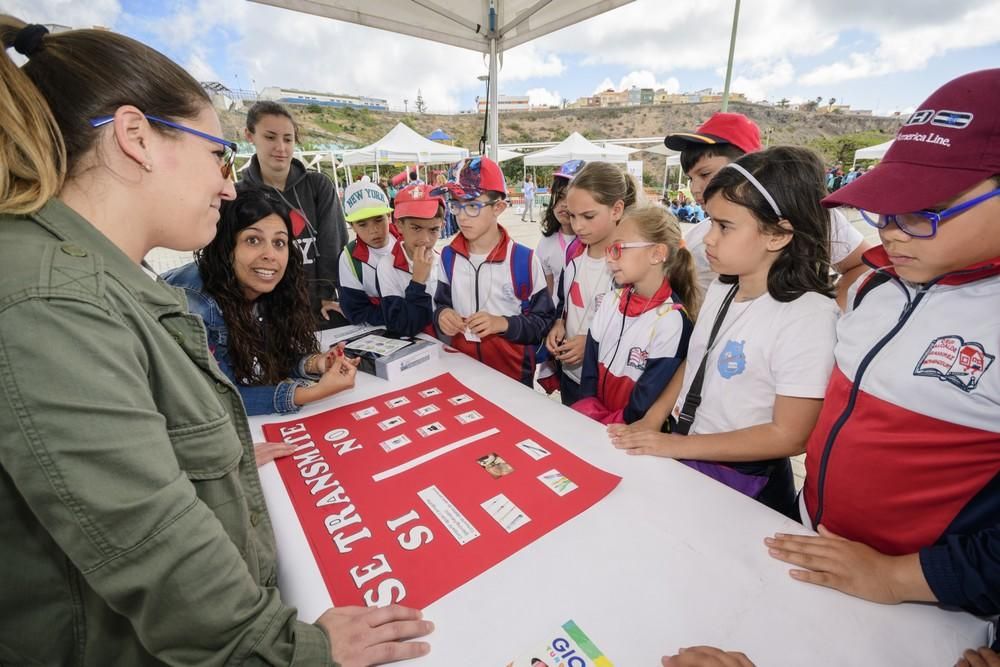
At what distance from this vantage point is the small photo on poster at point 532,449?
1253 millimetres

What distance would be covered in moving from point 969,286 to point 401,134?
15.7 metres

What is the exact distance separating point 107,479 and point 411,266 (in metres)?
2.21

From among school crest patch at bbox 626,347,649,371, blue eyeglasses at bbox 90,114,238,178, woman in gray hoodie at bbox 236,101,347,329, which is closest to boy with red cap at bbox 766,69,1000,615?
school crest patch at bbox 626,347,649,371

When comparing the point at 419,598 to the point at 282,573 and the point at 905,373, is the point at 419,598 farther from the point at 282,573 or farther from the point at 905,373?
the point at 905,373

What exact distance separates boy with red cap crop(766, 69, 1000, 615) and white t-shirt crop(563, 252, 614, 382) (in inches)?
49.3

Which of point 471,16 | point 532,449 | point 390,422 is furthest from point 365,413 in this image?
point 471,16

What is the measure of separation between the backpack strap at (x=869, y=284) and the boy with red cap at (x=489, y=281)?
52.6 inches

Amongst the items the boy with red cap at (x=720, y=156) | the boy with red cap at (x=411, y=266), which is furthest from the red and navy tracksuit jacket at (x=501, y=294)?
the boy with red cap at (x=720, y=156)

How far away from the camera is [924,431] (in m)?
0.95

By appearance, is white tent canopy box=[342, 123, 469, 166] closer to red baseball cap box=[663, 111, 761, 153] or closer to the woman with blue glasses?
red baseball cap box=[663, 111, 761, 153]

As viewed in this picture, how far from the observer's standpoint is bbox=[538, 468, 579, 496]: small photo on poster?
111 cm

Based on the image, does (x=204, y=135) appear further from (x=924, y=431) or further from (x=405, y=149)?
(x=405, y=149)

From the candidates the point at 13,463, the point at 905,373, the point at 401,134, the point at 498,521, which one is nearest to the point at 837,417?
the point at 905,373

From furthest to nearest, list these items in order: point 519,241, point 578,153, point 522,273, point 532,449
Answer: point 578,153
point 519,241
point 522,273
point 532,449
